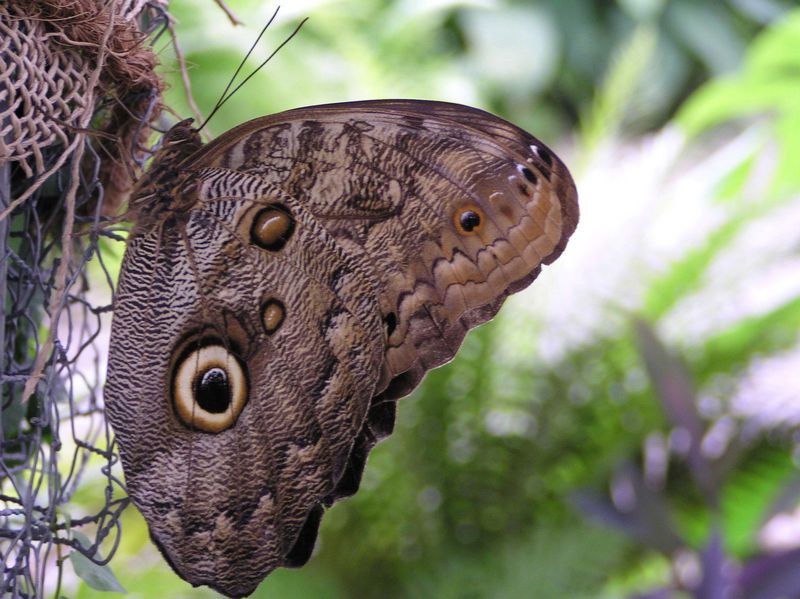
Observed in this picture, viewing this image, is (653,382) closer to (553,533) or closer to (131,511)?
(553,533)

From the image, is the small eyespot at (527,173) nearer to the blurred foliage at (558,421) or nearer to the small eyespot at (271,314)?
the small eyespot at (271,314)

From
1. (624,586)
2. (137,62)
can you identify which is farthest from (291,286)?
(624,586)

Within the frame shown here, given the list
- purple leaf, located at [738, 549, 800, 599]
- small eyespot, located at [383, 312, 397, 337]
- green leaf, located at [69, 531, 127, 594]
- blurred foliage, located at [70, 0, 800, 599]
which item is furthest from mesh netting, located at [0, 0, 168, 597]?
purple leaf, located at [738, 549, 800, 599]

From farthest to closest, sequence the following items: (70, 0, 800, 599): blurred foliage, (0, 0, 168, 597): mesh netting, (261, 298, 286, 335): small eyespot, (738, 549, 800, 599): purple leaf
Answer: (70, 0, 800, 599): blurred foliage → (738, 549, 800, 599): purple leaf → (261, 298, 286, 335): small eyespot → (0, 0, 168, 597): mesh netting

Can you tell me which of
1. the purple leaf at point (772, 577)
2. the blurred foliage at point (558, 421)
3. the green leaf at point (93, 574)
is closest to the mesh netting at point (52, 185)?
Result: the green leaf at point (93, 574)

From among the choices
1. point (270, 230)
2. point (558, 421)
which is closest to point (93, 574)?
point (270, 230)

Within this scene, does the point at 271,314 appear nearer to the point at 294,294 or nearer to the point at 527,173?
the point at 294,294

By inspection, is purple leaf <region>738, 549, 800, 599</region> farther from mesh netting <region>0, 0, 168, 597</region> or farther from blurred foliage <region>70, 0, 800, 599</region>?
mesh netting <region>0, 0, 168, 597</region>
